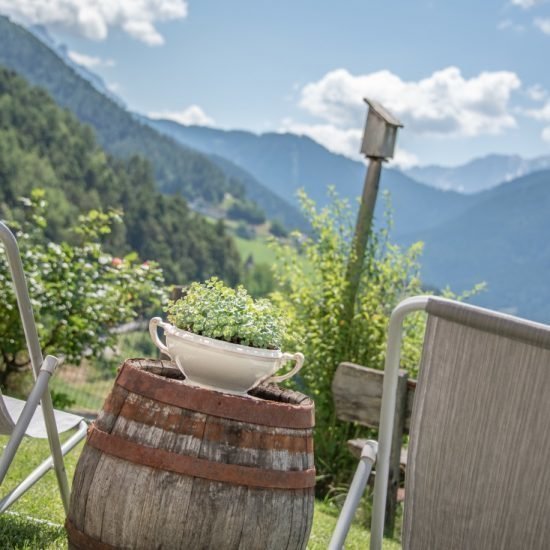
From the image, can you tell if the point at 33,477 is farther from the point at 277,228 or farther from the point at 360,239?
the point at 277,228

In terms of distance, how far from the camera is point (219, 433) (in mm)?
2006

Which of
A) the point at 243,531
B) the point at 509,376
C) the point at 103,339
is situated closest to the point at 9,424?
the point at 243,531

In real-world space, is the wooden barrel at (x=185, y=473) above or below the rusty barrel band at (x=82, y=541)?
above

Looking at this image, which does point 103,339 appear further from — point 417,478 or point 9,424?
point 417,478

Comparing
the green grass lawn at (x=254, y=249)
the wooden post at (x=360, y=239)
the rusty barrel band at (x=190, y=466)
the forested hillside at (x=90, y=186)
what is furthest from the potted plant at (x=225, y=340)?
the green grass lawn at (x=254, y=249)

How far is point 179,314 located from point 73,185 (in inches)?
2753

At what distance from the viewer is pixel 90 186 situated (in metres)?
72.8

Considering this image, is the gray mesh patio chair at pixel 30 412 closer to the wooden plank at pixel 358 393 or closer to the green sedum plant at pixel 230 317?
the green sedum plant at pixel 230 317

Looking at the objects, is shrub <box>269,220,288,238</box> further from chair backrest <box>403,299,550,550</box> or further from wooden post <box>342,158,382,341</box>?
chair backrest <box>403,299,550,550</box>

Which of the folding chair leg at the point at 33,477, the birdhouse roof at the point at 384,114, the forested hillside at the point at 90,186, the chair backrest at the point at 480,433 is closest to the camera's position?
the chair backrest at the point at 480,433

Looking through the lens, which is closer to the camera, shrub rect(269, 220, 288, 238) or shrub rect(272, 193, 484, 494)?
shrub rect(272, 193, 484, 494)

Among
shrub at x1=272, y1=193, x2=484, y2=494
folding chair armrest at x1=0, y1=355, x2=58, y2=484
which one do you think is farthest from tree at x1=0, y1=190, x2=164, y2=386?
folding chair armrest at x1=0, y1=355, x2=58, y2=484

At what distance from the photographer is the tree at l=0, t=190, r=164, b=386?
24.6ft

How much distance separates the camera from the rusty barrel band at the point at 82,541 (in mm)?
2027
